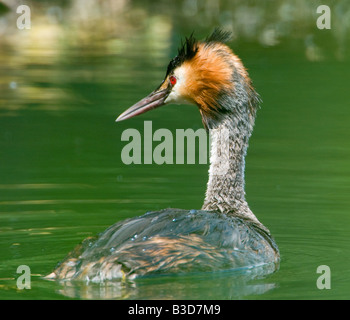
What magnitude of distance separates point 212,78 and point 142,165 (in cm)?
312

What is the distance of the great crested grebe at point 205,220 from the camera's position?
6711 millimetres

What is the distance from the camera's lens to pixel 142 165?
11117 mm

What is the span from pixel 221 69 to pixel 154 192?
202 centimetres

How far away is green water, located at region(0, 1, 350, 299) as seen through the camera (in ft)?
23.7

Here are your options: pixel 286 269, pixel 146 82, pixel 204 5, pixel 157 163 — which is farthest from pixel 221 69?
pixel 204 5

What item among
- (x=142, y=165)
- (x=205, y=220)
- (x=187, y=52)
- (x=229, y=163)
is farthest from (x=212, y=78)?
(x=142, y=165)

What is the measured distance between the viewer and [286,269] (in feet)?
24.1

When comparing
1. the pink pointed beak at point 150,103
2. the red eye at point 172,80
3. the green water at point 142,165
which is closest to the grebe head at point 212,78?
the red eye at point 172,80

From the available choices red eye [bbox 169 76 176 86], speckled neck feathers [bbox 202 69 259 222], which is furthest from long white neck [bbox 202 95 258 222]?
red eye [bbox 169 76 176 86]

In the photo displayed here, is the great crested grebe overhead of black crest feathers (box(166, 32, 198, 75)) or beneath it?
beneath

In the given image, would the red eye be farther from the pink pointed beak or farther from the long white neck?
the long white neck

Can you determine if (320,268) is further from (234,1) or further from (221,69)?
(234,1)

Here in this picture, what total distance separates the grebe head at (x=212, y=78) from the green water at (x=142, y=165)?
46.6 inches

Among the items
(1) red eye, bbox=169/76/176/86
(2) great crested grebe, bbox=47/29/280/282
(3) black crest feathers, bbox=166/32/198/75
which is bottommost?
(2) great crested grebe, bbox=47/29/280/282
